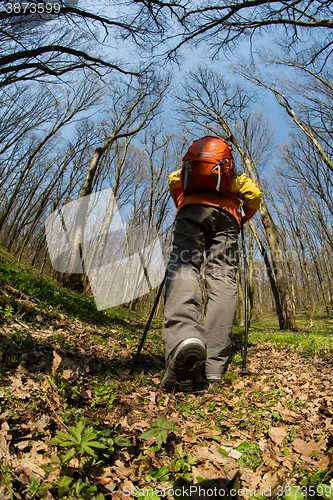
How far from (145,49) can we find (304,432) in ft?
24.8

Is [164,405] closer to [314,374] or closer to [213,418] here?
→ [213,418]

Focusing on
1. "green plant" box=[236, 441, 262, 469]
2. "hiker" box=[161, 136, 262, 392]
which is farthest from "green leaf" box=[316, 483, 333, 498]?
"hiker" box=[161, 136, 262, 392]

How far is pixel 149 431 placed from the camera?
126 centimetres

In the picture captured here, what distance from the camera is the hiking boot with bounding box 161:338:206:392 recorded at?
1.75 m

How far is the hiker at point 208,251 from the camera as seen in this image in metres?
2.04

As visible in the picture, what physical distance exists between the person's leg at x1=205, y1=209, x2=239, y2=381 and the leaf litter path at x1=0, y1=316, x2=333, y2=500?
23 centimetres

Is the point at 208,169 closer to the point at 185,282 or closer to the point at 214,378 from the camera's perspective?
the point at 185,282

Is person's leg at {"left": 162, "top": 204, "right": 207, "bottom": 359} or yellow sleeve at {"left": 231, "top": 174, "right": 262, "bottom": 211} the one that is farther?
yellow sleeve at {"left": 231, "top": 174, "right": 262, "bottom": 211}

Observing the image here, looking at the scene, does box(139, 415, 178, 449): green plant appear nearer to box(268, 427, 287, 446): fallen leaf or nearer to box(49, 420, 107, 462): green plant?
box(49, 420, 107, 462): green plant

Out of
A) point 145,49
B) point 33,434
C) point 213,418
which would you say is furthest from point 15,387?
point 145,49

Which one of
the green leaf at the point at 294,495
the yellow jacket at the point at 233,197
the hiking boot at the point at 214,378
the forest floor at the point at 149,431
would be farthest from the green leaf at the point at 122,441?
the yellow jacket at the point at 233,197

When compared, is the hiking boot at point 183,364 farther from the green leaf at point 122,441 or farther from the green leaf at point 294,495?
the green leaf at point 294,495

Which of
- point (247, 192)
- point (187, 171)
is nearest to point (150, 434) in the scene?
point (187, 171)

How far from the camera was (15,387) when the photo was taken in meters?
1.47
